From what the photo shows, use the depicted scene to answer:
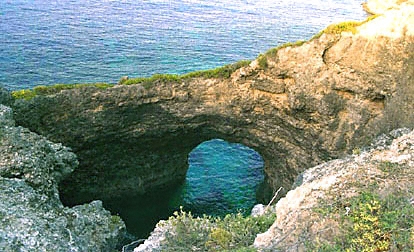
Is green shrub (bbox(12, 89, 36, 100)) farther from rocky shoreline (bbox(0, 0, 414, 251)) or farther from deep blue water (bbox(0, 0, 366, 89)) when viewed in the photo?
deep blue water (bbox(0, 0, 366, 89))

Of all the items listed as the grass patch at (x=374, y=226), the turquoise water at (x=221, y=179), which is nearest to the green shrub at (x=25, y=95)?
the turquoise water at (x=221, y=179)

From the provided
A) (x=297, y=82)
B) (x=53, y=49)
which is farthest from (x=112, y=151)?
(x=53, y=49)

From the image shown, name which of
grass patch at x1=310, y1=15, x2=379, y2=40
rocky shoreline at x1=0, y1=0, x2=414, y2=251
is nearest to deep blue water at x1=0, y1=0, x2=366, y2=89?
rocky shoreline at x1=0, y1=0, x2=414, y2=251

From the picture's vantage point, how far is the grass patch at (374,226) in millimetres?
9227

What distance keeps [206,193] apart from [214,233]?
2009cm

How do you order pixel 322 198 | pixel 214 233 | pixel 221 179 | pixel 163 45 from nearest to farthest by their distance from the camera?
pixel 322 198 → pixel 214 233 → pixel 221 179 → pixel 163 45

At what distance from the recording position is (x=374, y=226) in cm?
955

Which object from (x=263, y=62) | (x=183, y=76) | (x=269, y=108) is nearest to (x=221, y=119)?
(x=269, y=108)

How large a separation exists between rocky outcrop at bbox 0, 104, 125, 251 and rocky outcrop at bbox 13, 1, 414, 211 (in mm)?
5650

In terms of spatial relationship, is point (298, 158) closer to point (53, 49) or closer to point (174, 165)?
point (174, 165)

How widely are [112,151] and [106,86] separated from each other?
5.21 metres

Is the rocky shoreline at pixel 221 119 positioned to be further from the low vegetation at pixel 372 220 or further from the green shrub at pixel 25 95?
the low vegetation at pixel 372 220

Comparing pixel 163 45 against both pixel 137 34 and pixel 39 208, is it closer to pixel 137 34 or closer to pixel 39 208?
pixel 137 34

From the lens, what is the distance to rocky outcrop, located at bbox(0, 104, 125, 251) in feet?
42.7
